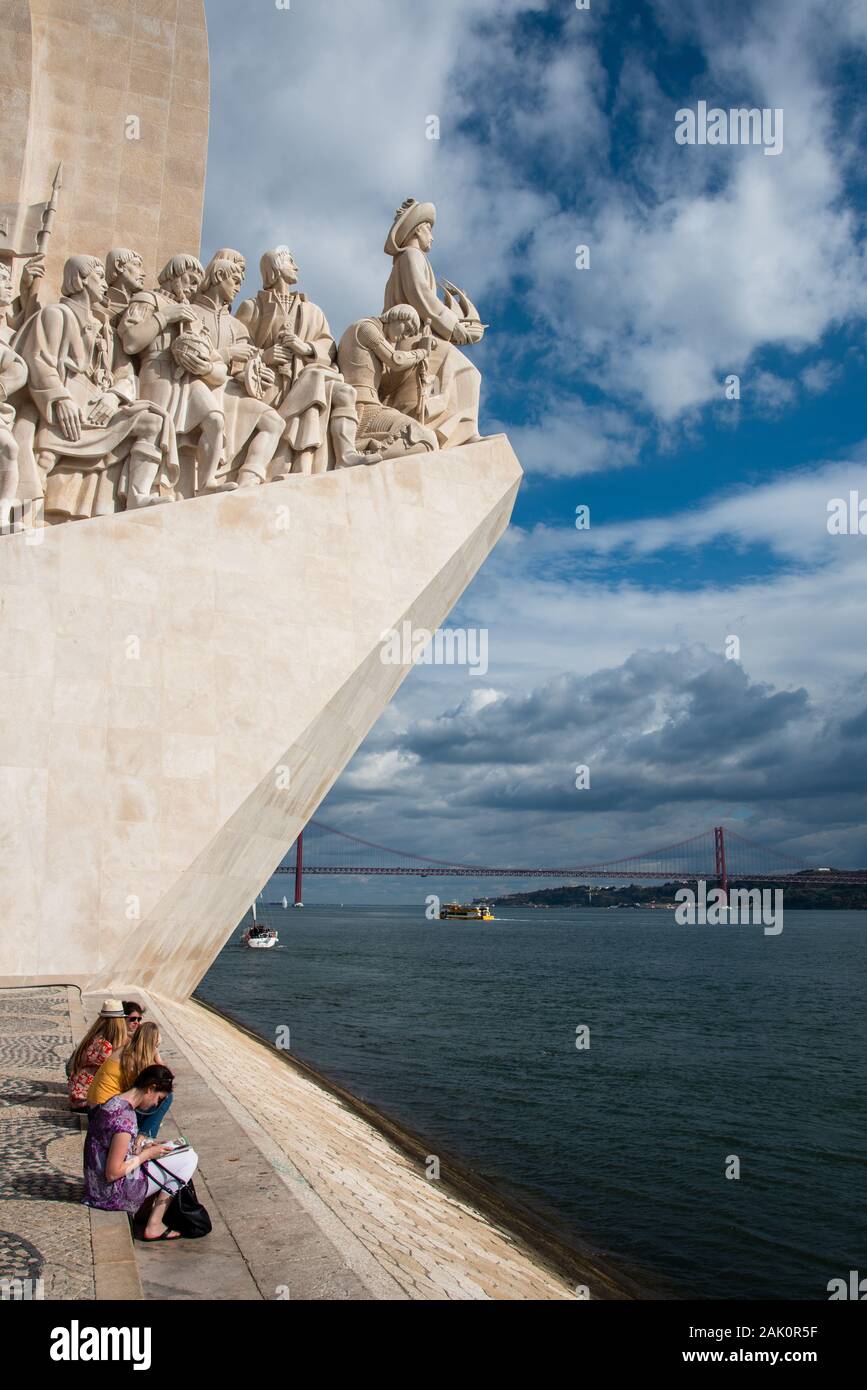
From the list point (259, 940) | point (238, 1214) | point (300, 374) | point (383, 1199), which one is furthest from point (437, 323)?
point (259, 940)

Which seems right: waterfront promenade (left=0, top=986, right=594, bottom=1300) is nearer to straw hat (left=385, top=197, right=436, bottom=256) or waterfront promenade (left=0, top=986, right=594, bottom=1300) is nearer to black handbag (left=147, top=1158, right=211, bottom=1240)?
black handbag (left=147, top=1158, right=211, bottom=1240)

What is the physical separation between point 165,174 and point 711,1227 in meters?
9.51

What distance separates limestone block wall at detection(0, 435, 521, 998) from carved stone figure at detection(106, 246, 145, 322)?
81.7 inches

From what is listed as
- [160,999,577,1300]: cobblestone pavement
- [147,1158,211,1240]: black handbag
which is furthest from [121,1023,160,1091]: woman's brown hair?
[160,999,577,1300]: cobblestone pavement

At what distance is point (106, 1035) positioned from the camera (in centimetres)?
315

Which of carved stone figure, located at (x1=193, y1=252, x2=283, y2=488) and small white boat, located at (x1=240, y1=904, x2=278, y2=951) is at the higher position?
carved stone figure, located at (x1=193, y1=252, x2=283, y2=488)

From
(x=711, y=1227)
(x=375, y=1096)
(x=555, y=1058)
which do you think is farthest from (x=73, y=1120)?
(x=555, y=1058)

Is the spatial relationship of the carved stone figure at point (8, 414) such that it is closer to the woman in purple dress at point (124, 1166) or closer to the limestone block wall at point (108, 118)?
the limestone block wall at point (108, 118)

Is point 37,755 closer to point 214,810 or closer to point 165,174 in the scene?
point 214,810

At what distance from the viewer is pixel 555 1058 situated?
10883mm

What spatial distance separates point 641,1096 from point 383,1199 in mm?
6104

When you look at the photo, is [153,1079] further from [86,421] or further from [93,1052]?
[86,421]

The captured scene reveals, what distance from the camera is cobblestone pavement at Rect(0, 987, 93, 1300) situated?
6.87ft
